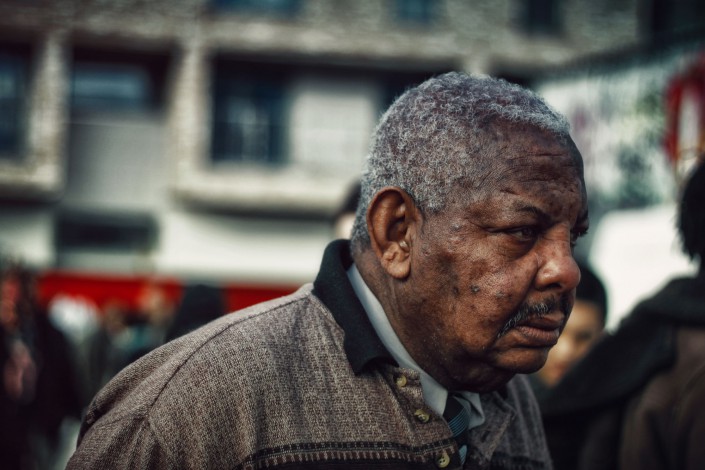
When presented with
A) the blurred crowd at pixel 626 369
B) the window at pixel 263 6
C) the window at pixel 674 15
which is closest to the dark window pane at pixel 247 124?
the window at pixel 263 6

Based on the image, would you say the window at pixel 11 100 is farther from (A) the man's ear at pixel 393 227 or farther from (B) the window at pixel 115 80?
(A) the man's ear at pixel 393 227

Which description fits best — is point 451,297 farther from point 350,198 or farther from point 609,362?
point 350,198

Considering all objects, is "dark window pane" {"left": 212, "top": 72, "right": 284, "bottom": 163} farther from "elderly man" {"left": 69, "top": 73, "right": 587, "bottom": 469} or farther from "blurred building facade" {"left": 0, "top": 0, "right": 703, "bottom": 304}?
"elderly man" {"left": 69, "top": 73, "right": 587, "bottom": 469}

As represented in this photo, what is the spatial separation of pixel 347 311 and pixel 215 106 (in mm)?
19375

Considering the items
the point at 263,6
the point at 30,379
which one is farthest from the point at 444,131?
the point at 263,6

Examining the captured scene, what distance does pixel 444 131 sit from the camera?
1.92 metres

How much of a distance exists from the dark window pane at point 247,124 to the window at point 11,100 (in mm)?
3980

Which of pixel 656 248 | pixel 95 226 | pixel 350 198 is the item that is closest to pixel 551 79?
pixel 656 248

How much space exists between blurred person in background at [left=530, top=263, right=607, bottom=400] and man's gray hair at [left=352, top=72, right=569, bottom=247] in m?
2.68

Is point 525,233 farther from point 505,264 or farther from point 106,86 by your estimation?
point 106,86

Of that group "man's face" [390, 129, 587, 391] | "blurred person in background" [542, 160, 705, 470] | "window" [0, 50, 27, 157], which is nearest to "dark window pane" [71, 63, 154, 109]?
"window" [0, 50, 27, 157]

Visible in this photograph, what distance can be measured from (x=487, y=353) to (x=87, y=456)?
0.80 metres

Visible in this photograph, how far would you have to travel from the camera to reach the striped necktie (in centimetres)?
203

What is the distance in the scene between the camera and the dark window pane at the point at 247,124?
20.9m
